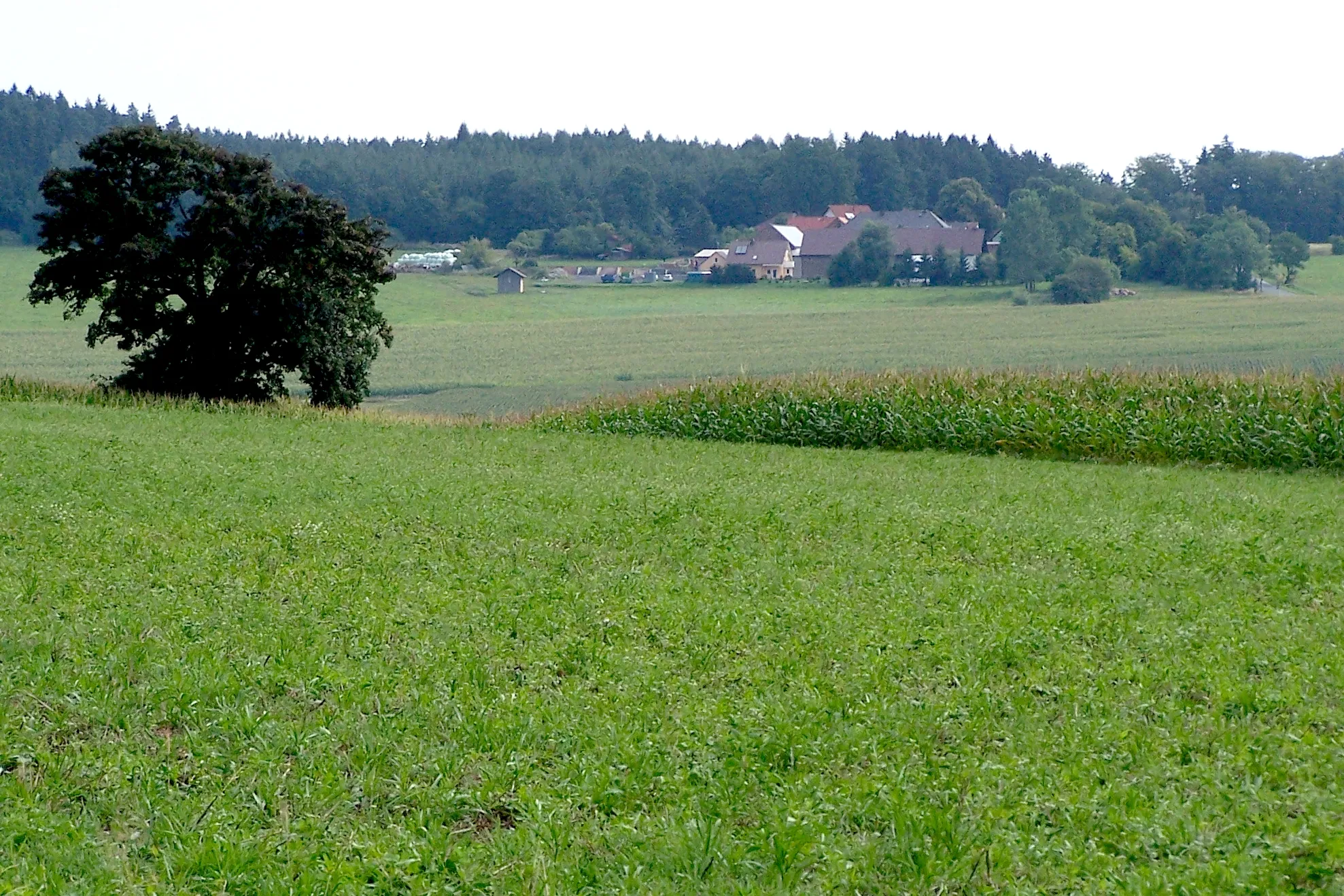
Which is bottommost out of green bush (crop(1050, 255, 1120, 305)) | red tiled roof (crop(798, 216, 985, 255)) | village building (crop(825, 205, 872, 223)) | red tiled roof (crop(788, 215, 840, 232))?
green bush (crop(1050, 255, 1120, 305))

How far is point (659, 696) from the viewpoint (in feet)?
24.1

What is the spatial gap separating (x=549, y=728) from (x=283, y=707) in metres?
1.53

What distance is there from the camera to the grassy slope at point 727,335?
48.1 meters

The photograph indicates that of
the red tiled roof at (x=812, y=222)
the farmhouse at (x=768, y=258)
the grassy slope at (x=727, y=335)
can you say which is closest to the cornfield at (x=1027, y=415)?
the grassy slope at (x=727, y=335)

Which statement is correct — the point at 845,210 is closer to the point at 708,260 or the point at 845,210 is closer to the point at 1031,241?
the point at 708,260

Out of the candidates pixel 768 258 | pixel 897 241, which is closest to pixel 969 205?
pixel 897 241

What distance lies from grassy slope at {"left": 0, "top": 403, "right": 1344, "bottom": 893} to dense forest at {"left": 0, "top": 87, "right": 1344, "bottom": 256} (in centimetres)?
9059

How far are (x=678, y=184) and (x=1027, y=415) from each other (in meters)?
101

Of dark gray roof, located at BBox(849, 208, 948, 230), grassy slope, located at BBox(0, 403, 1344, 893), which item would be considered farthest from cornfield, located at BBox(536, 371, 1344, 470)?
dark gray roof, located at BBox(849, 208, 948, 230)

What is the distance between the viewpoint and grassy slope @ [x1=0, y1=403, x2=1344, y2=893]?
5.29 meters

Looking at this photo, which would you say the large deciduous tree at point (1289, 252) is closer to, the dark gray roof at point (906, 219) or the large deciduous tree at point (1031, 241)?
the large deciduous tree at point (1031, 241)

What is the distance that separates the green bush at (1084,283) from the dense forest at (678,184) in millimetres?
19993

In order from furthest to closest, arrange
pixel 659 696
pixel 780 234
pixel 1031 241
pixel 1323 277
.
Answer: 1. pixel 780 234
2. pixel 1323 277
3. pixel 1031 241
4. pixel 659 696

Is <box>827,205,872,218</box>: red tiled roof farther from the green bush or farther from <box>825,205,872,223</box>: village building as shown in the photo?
the green bush
